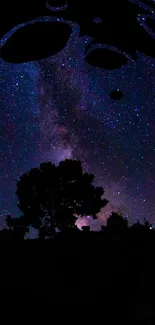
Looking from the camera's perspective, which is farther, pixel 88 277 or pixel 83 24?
pixel 88 277

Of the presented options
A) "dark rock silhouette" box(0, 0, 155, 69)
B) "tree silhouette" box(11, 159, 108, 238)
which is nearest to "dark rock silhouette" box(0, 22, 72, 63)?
"dark rock silhouette" box(0, 0, 155, 69)

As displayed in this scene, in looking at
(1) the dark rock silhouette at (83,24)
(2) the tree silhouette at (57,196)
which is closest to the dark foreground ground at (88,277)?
(1) the dark rock silhouette at (83,24)

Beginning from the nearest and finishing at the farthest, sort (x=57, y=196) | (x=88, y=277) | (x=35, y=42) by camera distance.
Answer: (x=35, y=42) < (x=88, y=277) < (x=57, y=196)

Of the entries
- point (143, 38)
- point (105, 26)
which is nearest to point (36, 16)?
point (105, 26)

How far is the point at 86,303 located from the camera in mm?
5855

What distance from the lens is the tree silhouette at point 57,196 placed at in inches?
1151

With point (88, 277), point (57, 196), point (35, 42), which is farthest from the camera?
point (57, 196)

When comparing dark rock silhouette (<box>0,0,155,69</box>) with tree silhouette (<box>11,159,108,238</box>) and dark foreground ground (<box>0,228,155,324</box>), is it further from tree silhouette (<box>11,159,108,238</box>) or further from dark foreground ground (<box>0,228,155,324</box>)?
tree silhouette (<box>11,159,108,238</box>)

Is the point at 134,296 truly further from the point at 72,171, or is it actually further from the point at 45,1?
the point at 72,171

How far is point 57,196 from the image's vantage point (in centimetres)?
2936

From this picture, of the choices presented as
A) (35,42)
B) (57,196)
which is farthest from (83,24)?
(57,196)

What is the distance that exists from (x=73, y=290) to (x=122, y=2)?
18.2 ft

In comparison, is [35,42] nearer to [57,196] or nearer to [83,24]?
[83,24]

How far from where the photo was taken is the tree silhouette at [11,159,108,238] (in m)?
29.2
